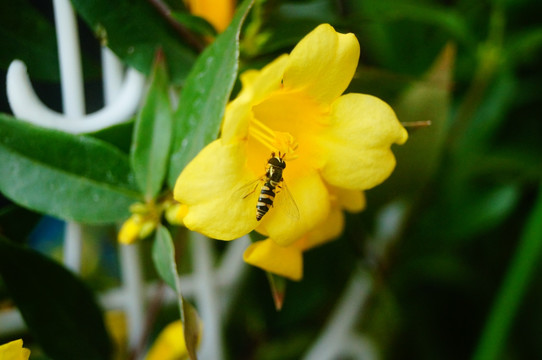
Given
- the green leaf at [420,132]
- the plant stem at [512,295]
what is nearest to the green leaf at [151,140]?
the green leaf at [420,132]

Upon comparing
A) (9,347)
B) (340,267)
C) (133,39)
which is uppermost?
(133,39)

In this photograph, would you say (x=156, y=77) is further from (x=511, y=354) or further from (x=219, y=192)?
(x=511, y=354)

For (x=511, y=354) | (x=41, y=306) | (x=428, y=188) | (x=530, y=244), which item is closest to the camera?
(x=41, y=306)

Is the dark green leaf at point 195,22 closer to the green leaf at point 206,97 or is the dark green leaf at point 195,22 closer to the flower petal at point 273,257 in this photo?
the green leaf at point 206,97

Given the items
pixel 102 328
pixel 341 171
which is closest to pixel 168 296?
pixel 102 328

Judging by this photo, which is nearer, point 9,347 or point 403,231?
point 9,347

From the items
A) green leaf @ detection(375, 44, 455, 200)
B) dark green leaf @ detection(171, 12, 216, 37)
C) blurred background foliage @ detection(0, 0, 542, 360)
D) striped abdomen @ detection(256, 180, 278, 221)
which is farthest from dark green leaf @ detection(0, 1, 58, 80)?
green leaf @ detection(375, 44, 455, 200)

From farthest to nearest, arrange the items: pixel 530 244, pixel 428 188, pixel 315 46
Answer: pixel 428 188 < pixel 530 244 < pixel 315 46
